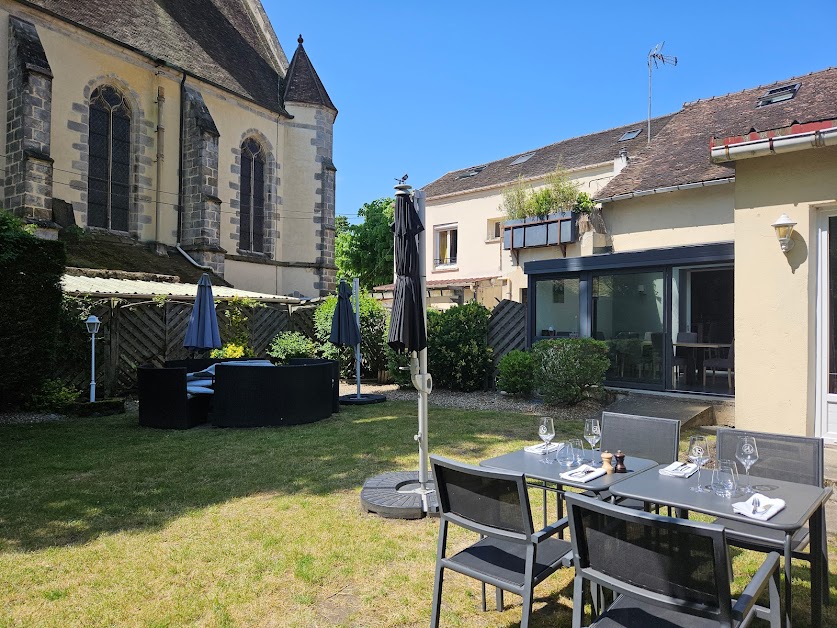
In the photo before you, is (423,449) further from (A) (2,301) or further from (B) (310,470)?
(A) (2,301)

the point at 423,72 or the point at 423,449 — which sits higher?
the point at 423,72

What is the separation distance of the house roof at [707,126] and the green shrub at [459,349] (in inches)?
180

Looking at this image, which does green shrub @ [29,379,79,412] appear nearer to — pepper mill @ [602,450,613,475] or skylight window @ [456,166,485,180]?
pepper mill @ [602,450,613,475]

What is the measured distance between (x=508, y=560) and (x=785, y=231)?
541cm

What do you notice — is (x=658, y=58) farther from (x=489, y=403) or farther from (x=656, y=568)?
(x=656, y=568)

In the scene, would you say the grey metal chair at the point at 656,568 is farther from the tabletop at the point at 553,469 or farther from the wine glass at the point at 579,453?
the wine glass at the point at 579,453

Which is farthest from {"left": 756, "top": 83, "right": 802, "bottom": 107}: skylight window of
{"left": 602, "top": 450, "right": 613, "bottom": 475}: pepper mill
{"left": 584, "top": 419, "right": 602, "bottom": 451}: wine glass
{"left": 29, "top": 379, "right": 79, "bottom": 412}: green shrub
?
{"left": 29, "top": 379, "right": 79, "bottom": 412}: green shrub

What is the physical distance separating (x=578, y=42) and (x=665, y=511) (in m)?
12.0

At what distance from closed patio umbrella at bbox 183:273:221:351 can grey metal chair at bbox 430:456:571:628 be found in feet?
28.8

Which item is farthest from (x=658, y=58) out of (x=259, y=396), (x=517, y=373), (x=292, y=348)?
(x=259, y=396)

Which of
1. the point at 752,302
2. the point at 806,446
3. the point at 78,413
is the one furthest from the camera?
the point at 78,413

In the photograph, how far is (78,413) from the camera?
9.79 meters

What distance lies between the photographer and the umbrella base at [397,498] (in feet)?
15.5

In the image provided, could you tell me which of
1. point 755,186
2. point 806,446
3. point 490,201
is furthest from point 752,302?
point 490,201
